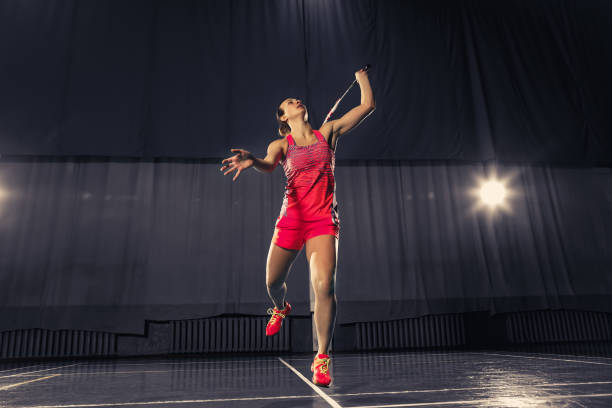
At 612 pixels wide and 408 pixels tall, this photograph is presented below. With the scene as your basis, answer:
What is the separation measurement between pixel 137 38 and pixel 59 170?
1.53 m

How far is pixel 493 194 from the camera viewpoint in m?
4.41

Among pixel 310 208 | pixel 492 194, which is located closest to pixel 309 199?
pixel 310 208

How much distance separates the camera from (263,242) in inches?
152

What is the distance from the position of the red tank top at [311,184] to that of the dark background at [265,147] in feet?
7.47

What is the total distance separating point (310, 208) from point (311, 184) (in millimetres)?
91

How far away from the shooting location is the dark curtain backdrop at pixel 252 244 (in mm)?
3594

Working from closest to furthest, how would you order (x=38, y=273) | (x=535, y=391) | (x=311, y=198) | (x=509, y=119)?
1. (x=535, y=391)
2. (x=311, y=198)
3. (x=38, y=273)
4. (x=509, y=119)

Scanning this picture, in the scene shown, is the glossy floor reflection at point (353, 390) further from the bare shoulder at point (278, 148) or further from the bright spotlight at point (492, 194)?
the bright spotlight at point (492, 194)

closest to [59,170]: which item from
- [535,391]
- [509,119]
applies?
[535,391]

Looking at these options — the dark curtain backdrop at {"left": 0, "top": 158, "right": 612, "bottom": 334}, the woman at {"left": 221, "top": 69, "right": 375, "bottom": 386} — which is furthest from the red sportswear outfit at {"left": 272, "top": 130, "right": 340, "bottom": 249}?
the dark curtain backdrop at {"left": 0, "top": 158, "right": 612, "bottom": 334}

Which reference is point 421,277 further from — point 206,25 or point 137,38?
point 137,38

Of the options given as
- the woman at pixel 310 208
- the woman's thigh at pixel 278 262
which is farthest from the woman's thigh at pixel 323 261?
the woman's thigh at pixel 278 262

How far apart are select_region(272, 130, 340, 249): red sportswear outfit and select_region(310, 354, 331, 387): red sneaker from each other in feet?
1.39

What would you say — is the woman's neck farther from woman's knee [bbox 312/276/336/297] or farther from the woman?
woman's knee [bbox 312/276/336/297]
